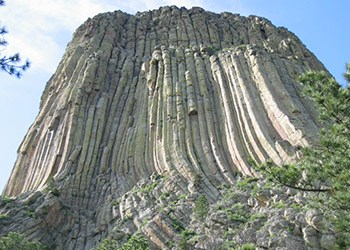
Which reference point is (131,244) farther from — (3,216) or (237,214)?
(3,216)

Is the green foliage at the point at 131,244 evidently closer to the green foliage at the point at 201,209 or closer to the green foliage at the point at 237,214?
the green foliage at the point at 201,209

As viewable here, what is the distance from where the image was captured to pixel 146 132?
132 feet

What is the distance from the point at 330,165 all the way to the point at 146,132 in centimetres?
2152

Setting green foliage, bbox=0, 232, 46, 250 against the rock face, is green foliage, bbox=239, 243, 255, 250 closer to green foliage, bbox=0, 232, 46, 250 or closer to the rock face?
the rock face

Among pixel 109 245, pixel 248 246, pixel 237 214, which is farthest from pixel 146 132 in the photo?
pixel 248 246

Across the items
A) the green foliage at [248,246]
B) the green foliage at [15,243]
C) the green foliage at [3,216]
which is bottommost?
the green foliage at [248,246]

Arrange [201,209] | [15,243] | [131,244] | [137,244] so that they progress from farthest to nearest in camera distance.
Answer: [201,209] → [15,243] → [131,244] → [137,244]

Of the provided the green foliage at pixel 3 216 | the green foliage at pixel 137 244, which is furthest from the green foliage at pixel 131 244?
the green foliage at pixel 3 216

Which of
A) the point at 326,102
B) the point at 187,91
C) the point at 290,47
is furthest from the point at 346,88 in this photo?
the point at 290,47

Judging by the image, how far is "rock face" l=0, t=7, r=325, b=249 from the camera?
107 feet

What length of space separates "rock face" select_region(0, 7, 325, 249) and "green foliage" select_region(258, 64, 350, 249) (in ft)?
30.3

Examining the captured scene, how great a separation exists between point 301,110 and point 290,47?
1705 centimetres

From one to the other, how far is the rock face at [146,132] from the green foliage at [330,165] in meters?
9.24

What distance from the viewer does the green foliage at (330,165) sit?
64.0ft
